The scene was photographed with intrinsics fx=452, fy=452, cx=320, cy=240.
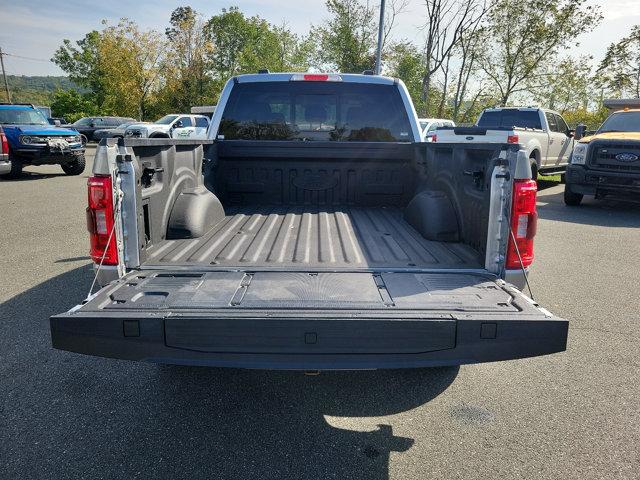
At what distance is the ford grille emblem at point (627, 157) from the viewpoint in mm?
9393

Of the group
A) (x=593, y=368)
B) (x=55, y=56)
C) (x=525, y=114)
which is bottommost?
(x=593, y=368)

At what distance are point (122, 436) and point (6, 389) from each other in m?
1.06

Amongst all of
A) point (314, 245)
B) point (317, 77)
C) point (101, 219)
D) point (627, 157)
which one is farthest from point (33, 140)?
point (627, 157)

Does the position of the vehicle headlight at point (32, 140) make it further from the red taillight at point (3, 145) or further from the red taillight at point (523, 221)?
the red taillight at point (523, 221)

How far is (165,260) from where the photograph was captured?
2789 mm

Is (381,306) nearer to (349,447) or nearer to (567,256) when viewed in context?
(349,447)

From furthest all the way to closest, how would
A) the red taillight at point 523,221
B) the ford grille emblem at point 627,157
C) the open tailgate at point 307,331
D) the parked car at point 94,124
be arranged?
the parked car at point 94,124 < the ford grille emblem at point 627,157 < the red taillight at point 523,221 < the open tailgate at point 307,331

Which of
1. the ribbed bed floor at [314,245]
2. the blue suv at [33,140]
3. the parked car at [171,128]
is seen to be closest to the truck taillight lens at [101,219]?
the ribbed bed floor at [314,245]

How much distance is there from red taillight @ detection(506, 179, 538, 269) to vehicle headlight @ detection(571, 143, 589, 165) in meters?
8.93

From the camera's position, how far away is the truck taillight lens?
7.94ft

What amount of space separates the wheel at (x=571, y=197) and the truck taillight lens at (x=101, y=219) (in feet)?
34.9

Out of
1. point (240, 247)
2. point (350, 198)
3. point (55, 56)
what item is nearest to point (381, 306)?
point (240, 247)

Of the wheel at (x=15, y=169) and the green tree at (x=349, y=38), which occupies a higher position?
the green tree at (x=349, y=38)

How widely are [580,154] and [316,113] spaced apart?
26.5 ft
